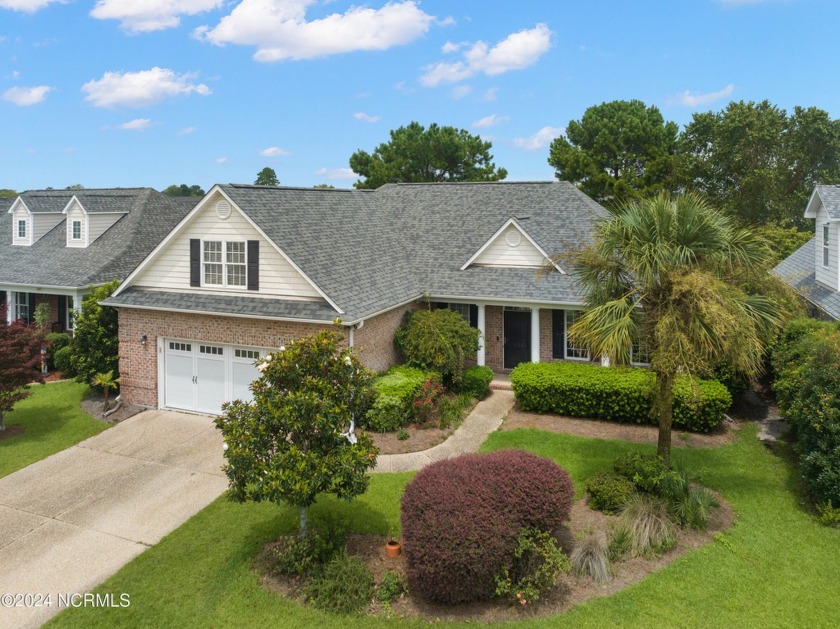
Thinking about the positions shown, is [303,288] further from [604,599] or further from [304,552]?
[604,599]

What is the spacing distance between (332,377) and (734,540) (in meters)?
7.31

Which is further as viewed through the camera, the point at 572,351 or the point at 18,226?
the point at 18,226

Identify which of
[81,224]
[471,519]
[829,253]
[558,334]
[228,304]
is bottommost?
[471,519]

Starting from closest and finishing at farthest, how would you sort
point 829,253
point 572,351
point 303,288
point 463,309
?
point 303,288
point 829,253
point 572,351
point 463,309

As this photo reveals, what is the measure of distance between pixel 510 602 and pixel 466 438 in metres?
6.75

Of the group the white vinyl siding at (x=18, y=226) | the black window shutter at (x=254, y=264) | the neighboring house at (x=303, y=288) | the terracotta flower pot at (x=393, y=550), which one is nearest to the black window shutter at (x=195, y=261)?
the neighboring house at (x=303, y=288)

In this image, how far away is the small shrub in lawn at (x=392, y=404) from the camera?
15.3 m

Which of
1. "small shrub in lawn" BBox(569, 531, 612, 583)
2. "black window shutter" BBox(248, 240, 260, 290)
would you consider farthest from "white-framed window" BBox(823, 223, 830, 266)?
"black window shutter" BBox(248, 240, 260, 290)

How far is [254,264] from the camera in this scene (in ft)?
54.0

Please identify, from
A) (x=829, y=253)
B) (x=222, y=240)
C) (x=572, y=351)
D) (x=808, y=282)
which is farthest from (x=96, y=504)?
(x=808, y=282)

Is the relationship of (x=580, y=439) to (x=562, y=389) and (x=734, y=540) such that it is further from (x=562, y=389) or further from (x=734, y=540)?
(x=734, y=540)

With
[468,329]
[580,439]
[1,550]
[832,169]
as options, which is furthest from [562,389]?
[832,169]

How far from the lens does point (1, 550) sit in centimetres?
1032

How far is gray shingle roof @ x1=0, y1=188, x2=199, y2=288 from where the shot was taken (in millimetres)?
24062
